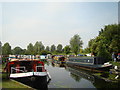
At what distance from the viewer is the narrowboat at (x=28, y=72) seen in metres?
11.7

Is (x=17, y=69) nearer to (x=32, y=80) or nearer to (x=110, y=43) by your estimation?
(x=32, y=80)

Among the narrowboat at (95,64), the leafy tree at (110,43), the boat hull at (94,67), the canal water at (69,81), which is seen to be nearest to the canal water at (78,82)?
the canal water at (69,81)

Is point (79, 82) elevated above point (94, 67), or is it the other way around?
point (94, 67)

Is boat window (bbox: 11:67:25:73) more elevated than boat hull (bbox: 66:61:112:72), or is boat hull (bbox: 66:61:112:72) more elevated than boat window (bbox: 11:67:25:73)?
boat window (bbox: 11:67:25:73)

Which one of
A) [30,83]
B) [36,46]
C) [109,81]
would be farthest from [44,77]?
[36,46]

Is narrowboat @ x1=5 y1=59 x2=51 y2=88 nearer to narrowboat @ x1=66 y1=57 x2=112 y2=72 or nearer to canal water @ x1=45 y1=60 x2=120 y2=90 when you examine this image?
canal water @ x1=45 y1=60 x2=120 y2=90

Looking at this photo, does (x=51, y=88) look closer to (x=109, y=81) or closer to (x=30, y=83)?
(x=30, y=83)

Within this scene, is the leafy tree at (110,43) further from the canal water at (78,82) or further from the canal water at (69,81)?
the canal water at (69,81)

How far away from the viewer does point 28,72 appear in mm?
12438

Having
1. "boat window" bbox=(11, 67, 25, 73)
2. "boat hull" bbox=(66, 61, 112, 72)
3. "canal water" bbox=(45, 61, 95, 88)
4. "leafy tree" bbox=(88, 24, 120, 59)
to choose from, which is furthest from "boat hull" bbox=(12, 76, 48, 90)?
"leafy tree" bbox=(88, 24, 120, 59)

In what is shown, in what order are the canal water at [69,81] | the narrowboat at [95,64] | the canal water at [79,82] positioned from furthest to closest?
the narrowboat at [95,64], the canal water at [69,81], the canal water at [79,82]

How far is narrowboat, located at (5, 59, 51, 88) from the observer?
1172cm

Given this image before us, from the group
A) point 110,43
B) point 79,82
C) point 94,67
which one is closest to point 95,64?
point 94,67

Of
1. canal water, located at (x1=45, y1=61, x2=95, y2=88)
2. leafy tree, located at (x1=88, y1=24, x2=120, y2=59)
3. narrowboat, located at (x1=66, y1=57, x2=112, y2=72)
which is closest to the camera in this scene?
canal water, located at (x1=45, y1=61, x2=95, y2=88)
